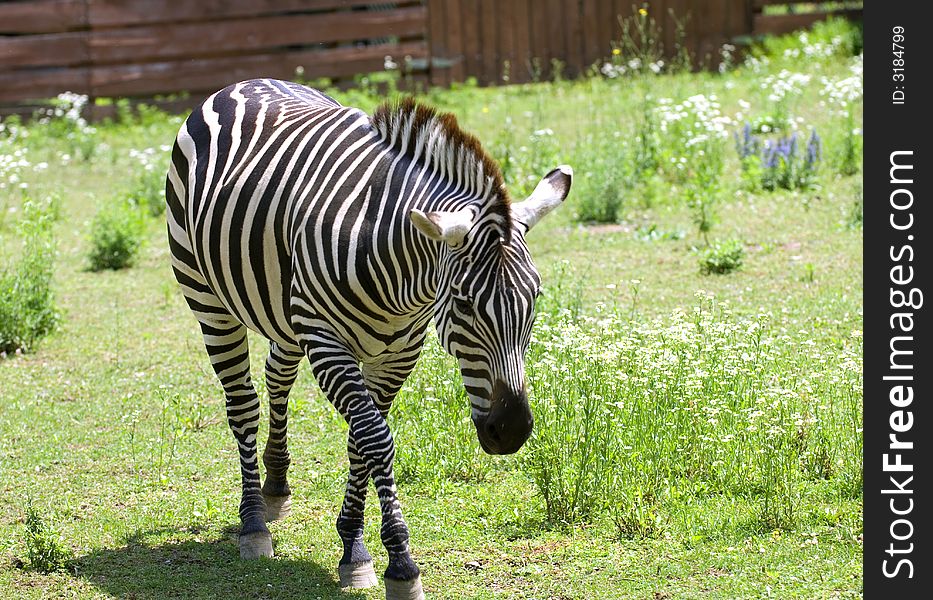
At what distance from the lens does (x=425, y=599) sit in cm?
483

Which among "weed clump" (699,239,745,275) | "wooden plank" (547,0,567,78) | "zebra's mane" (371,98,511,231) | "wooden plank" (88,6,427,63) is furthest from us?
"wooden plank" (547,0,567,78)

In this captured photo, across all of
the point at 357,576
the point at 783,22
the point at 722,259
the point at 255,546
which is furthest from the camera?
Result: the point at 783,22

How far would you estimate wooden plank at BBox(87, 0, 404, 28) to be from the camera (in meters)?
16.3

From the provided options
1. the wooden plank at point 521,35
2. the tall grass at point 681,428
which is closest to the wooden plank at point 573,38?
the wooden plank at point 521,35

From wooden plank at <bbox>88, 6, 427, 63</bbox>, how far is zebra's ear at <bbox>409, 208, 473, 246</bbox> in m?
13.2

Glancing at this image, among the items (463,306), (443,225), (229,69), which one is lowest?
(463,306)

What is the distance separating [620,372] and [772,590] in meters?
1.63

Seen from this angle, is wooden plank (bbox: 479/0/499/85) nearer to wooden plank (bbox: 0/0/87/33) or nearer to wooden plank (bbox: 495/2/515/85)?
wooden plank (bbox: 495/2/515/85)

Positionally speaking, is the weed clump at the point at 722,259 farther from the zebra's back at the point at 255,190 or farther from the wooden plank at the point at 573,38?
the wooden plank at the point at 573,38

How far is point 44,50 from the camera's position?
16.2 metres

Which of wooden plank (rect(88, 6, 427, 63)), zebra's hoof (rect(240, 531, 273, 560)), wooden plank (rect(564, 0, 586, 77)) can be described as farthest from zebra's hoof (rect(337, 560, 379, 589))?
wooden plank (rect(564, 0, 586, 77))

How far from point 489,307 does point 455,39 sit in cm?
1367

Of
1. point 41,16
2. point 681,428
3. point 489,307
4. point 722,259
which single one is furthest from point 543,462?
point 41,16

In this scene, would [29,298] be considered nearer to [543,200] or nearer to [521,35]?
[543,200]
